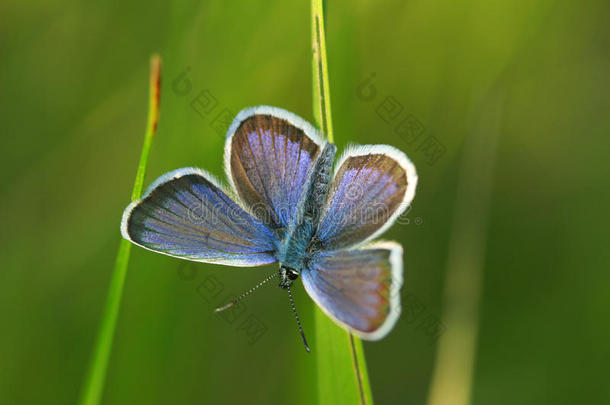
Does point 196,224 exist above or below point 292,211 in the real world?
below

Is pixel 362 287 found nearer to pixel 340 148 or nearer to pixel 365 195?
pixel 365 195

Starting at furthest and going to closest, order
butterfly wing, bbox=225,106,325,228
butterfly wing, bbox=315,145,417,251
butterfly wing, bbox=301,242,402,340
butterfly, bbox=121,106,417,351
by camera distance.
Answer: butterfly wing, bbox=225,106,325,228 → butterfly wing, bbox=315,145,417,251 → butterfly, bbox=121,106,417,351 → butterfly wing, bbox=301,242,402,340

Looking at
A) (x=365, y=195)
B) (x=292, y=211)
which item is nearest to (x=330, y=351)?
(x=365, y=195)

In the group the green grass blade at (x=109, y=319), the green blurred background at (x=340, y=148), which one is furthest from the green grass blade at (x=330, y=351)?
the green grass blade at (x=109, y=319)

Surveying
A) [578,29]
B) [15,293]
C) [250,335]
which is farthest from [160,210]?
[578,29]

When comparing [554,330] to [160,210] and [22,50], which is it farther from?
[22,50]

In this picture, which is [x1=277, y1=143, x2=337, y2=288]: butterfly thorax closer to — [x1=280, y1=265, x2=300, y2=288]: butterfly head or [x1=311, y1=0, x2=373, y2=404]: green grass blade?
[x1=280, y1=265, x2=300, y2=288]: butterfly head

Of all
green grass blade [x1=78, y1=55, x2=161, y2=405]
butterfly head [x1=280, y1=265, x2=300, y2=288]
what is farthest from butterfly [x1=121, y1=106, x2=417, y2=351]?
green grass blade [x1=78, y1=55, x2=161, y2=405]
